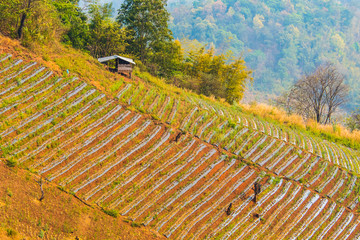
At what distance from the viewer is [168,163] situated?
30.5 ft

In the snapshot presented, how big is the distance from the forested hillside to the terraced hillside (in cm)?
7884

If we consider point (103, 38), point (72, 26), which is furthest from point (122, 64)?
point (72, 26)

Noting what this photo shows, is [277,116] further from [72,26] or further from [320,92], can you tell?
[72,26]

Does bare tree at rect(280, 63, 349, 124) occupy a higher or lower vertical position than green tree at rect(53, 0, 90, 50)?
higher

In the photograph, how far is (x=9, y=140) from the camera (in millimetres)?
8320

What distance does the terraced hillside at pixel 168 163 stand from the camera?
8031 mm

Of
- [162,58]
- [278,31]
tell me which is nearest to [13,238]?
[162,58]

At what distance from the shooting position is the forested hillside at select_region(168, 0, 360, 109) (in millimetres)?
94000

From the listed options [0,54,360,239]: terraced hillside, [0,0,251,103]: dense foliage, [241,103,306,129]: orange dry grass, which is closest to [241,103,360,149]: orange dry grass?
[241,103,306,129]: orange dry grass

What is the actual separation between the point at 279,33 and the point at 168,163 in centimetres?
11036

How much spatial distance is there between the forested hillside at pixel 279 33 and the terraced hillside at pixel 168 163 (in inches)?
3104

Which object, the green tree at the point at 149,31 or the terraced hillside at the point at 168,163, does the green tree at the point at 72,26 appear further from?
the terraced hillside at the point at 168,163

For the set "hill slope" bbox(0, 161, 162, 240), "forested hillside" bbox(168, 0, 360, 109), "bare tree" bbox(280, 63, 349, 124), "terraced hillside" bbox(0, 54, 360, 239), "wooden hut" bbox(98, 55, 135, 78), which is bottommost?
"hill slope" bbox(0, 161, 162, 240)

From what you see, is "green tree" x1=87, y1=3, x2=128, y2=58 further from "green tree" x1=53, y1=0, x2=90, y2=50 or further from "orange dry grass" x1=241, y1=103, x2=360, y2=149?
"orange dry grass" x1=241, y1=103, x2=360, y2=149
